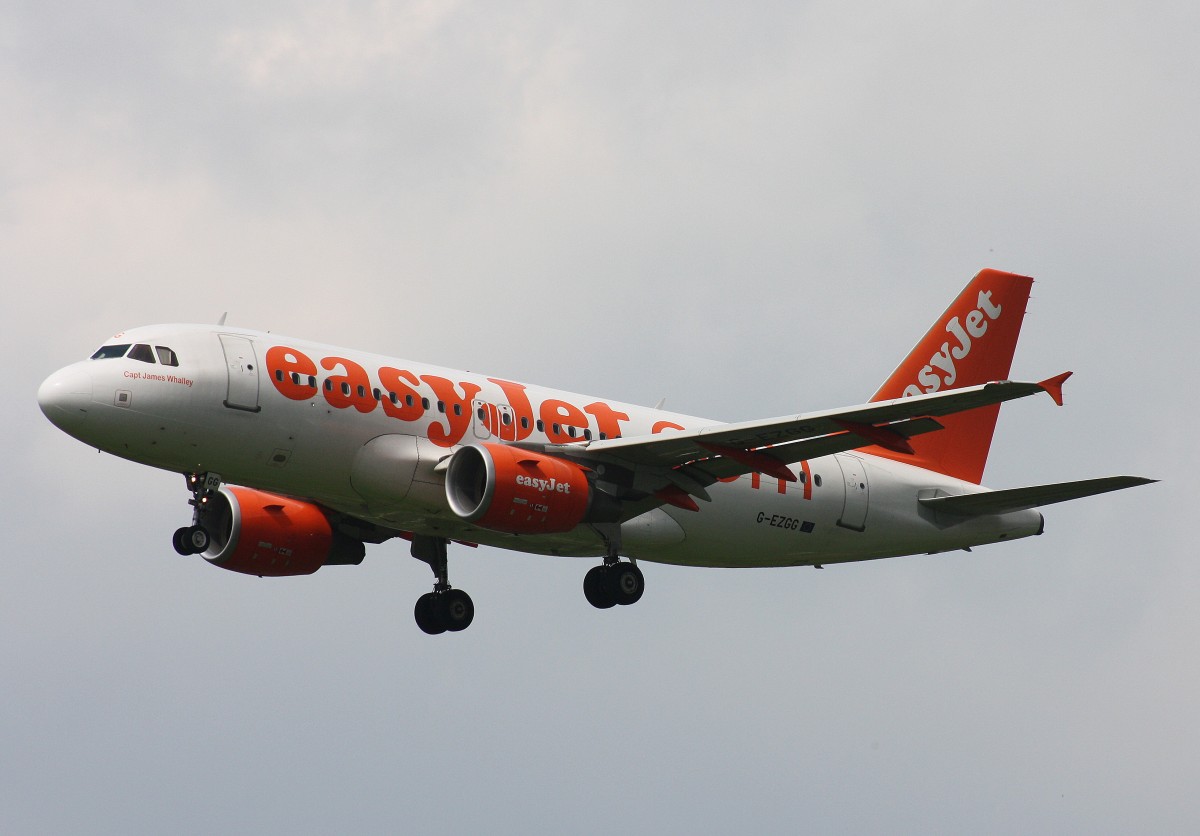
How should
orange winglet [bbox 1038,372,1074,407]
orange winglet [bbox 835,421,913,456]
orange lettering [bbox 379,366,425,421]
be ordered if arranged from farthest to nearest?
orange lettering [bbox 379,366,425,421] < orange winglet [bbox 835,421,913,456] < orange winglet [bbox 1038,372,1074,407]

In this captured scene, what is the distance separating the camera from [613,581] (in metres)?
42.5

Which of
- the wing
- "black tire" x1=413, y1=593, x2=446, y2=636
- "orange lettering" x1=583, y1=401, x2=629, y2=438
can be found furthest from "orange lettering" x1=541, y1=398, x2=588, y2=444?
"black tire" x1=413, y1=593, x2=446, y2=636

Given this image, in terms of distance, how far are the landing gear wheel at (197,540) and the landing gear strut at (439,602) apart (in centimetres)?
789

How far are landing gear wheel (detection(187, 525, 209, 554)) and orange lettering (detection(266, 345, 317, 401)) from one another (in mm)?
3489

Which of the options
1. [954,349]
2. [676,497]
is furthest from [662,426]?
[954,349]

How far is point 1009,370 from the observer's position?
2016 inches

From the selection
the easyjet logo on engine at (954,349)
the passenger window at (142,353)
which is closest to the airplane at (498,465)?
the passenger window at (142,353)

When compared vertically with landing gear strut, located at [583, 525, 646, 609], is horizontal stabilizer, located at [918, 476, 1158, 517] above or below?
above

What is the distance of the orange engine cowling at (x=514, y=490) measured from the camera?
3900 cm

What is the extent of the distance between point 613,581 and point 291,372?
8.91 m

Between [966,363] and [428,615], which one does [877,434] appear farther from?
[428,615]

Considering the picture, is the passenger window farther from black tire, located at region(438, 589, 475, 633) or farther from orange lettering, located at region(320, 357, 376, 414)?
black tire, located at region(438, 589, 475, 633)

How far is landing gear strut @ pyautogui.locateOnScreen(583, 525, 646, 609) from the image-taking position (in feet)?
139

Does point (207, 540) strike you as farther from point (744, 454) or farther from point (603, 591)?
point (744, 454)
